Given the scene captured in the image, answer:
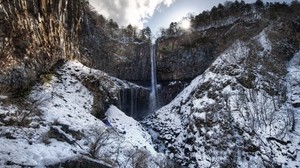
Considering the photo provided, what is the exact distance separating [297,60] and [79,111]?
23838 mm

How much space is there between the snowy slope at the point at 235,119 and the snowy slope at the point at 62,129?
3.39 m

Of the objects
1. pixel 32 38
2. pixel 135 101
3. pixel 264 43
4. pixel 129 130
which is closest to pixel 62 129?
pixel 129 130

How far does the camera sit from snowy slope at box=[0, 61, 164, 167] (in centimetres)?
1268

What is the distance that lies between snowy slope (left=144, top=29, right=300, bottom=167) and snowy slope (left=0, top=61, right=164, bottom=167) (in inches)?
134

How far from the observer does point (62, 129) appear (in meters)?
17.0

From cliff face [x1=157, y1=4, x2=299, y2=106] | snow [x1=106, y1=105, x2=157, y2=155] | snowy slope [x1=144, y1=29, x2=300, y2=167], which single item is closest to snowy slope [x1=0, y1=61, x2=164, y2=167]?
snow [x1=106, y1=105, x2=157, y2=155]

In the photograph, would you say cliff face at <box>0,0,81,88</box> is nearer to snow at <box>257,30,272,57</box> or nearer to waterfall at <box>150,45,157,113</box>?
waterfall at <box>150,45,157,113</box>

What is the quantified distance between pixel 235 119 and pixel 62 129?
13.8m

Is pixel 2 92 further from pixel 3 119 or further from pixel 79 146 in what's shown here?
pixel 79 146

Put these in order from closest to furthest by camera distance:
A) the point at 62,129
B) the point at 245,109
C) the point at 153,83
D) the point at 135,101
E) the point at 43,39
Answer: the point at 62,129
the point at 245,109
the point at 43,39
the point at 135,101
the point at 153,83

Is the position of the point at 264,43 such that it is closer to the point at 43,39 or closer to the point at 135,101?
the point at 135,101

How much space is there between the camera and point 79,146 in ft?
52.2

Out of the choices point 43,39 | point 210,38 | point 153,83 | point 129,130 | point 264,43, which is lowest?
point 129,130

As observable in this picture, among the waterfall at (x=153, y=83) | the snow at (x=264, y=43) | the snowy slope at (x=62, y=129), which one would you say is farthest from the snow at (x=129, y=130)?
the snow at (x=264, y=43)
